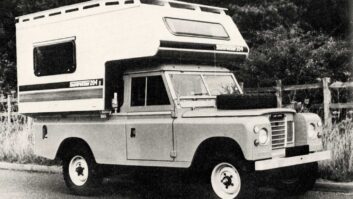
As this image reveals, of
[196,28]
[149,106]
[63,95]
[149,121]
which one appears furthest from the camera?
[63,95]

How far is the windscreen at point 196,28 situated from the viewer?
9.04 meters

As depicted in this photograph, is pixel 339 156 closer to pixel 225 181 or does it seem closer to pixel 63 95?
pixel 225 181

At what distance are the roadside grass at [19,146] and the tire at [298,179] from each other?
6.12m

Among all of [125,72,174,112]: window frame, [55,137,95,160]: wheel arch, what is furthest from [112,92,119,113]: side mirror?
[55,137,95,160]: wheel arch

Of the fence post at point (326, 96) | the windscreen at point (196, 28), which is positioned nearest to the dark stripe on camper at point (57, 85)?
the windscreen at point (196, 28)

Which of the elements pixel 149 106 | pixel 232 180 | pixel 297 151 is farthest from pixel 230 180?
pixel 149 106

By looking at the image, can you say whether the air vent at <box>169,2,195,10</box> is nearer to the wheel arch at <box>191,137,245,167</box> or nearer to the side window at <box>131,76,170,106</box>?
the side window at <box>131,76,170,106</box>

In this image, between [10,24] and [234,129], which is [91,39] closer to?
[234,129]

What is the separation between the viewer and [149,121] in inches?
342

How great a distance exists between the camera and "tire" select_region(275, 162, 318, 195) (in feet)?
27.5

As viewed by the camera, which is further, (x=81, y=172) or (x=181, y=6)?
(x=81, y=172)

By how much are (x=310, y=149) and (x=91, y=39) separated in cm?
401

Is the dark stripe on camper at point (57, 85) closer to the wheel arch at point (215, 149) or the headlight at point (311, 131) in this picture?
the wheel arch at point (215, 149)

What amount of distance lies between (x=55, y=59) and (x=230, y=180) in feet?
13.8
